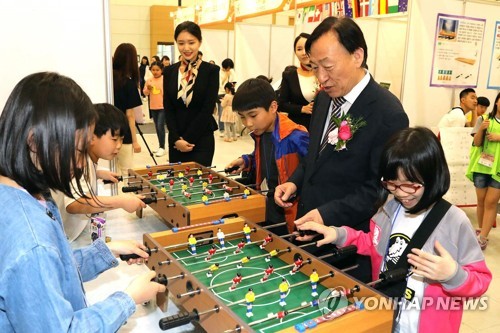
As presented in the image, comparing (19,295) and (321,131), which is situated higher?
(321,131)

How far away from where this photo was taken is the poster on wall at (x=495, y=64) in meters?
4.87

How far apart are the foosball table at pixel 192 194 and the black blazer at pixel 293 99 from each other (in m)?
1.14

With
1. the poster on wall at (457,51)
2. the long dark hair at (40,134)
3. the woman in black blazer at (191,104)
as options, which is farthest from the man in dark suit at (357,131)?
the poster on wall at (457,51)

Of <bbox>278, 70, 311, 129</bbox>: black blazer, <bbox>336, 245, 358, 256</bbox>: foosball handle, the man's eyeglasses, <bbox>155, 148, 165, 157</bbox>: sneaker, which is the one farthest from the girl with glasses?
<bbox>155, 148, 165, 157</bbox>: sneaker

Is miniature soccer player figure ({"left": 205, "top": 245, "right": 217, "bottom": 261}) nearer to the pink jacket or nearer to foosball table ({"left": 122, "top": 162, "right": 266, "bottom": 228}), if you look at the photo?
foosball table ({"left": 122, "top": 162, "right": 266, "bottom": 228})

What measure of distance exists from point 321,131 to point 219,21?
299 inches

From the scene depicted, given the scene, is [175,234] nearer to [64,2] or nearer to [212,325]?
[212,325]

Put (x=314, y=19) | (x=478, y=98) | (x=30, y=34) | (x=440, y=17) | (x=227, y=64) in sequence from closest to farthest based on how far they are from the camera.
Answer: (x=30, y=34) → (x=440, y=17) → (x=478, y=98) → (x=314, y=19) → (x=227, y=64)

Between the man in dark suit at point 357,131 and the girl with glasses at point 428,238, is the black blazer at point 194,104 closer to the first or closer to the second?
the man in dark suit at point 357,131

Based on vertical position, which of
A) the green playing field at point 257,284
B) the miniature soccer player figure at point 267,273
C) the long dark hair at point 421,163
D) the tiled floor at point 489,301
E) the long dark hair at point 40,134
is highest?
the long dark hair at point 40,134

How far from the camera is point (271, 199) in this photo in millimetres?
2309

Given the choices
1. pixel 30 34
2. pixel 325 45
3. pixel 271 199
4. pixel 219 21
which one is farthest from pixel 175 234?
pixel 219 21

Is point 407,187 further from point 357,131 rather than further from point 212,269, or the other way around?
point 212,269

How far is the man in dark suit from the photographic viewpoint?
1685 millimetres
